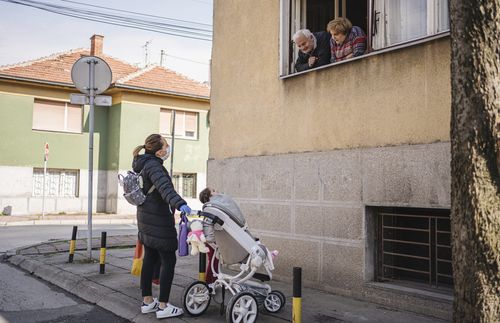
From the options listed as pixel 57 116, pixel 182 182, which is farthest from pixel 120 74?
pixel 182 182

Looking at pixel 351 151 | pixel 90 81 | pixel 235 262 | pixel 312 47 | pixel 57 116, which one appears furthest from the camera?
pixel 57 116

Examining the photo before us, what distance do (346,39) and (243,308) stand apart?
389cm

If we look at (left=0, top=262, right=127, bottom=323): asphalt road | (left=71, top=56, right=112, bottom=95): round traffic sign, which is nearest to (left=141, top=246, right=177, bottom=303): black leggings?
(left=0, top=262, right=127, bottom=323): asphalt road

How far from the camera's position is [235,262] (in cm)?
525

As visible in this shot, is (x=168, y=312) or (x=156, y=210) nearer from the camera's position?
(x=168, y=312)

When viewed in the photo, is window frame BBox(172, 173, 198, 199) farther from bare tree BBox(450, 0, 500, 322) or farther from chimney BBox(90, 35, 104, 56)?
bare tree BBox(450, 0, 500, 322)

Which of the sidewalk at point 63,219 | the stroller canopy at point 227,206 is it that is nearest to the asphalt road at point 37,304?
the stroller canopy at point 227,206

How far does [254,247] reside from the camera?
506 cm

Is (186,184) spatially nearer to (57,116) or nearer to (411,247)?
(57,116)

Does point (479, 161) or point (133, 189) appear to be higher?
point (479, 161)

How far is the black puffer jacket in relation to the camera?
17.2 ft

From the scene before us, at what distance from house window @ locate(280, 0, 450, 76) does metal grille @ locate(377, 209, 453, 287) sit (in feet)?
7.05

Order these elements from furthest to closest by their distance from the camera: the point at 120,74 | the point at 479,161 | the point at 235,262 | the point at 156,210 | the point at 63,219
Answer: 1. the point at 120,74
2. the point at 63,219
3. the point at 156,210
4. the point at 235,262
5. the point at 479,161

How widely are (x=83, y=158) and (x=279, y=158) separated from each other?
17891 millimetres
